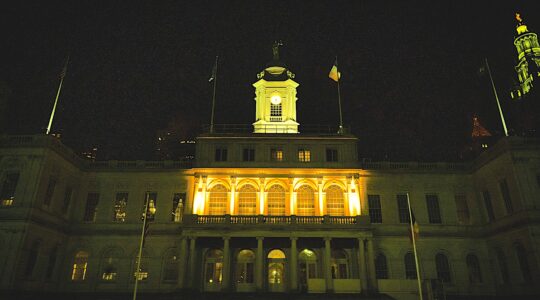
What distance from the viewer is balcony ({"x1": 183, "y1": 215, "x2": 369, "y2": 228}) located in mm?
30516

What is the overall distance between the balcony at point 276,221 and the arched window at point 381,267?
411 centimetres

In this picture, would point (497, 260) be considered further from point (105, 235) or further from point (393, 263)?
point (105, 235)

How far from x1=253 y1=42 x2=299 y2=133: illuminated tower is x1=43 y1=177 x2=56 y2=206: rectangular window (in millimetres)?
18807

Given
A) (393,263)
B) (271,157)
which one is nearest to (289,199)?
(271,157)

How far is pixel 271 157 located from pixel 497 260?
21.1 metres

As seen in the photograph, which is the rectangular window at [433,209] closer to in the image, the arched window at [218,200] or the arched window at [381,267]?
the arched window at [381,267]

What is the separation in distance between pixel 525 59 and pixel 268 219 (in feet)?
223

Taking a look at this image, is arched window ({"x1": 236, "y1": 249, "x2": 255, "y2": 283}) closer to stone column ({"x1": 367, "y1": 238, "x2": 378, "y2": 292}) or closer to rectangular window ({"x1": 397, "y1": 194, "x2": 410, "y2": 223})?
stone column ({"x1": 367, "y1": 238, "x2": 378, "y2": 292})

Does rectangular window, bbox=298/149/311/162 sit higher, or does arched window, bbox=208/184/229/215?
rectangular window, bbox=298/149/311/162

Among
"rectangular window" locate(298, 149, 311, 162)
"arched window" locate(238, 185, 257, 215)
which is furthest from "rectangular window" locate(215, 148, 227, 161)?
"rectangular window" locate(298, 149, 311, 162)

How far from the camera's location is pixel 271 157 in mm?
34250

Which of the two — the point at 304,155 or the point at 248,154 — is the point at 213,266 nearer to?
the point at 248,154

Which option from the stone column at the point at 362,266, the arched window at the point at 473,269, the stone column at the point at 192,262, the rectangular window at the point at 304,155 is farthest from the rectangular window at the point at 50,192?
the arched window at the point at 473,269

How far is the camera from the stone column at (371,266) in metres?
29.4
